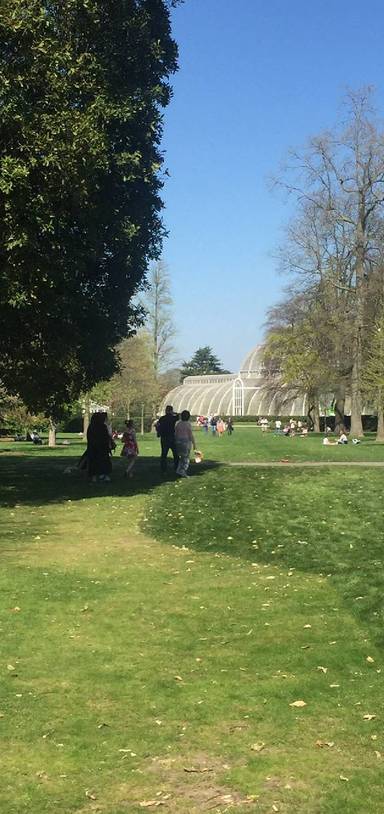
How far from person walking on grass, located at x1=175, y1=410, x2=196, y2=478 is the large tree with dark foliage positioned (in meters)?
2.36

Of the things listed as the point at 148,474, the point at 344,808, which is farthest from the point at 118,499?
the point at 344,808

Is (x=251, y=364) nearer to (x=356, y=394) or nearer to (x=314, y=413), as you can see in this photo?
(x=314, y=413)

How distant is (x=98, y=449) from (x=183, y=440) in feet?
6.74

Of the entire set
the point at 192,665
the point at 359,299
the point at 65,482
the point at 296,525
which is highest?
the point at 359,299

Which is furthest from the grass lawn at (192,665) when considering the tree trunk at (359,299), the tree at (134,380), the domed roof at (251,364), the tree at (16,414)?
the domed roof at (251,364)

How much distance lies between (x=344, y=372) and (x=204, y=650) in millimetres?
48284

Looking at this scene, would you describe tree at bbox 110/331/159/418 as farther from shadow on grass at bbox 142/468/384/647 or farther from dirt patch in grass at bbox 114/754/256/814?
dirt patch in grass at bbox 114/754/256/814

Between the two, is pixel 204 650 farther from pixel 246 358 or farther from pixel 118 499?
pixel 246 358

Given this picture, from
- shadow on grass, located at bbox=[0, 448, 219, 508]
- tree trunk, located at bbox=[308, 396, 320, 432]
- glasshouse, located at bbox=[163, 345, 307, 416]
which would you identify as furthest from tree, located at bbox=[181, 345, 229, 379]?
shadow on grass, located at bbox=[0, 448, 219, 508]

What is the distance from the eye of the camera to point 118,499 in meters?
15.7

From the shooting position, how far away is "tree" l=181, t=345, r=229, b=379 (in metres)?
148

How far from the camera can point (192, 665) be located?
5.79 m

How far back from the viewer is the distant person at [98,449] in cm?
1795

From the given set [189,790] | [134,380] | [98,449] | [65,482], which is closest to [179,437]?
[98,449]
